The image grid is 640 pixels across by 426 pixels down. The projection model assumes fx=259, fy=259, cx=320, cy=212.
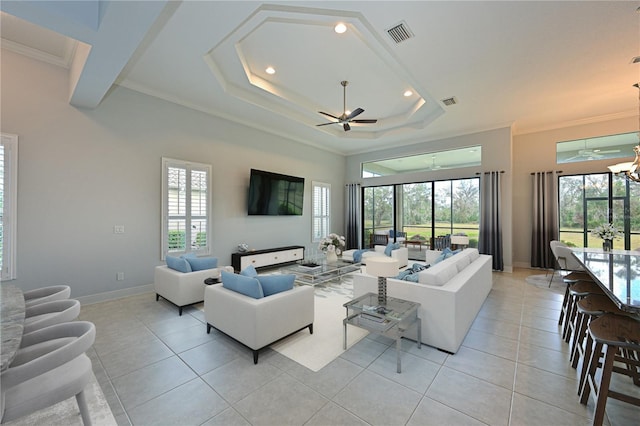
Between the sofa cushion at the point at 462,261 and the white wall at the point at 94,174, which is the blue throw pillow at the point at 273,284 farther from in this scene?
the white wall at the point at 94,174

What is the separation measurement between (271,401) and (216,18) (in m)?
3.92

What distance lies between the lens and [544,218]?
21.6 feet

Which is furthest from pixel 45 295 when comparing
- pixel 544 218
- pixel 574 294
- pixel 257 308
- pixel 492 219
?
pixel 544 218

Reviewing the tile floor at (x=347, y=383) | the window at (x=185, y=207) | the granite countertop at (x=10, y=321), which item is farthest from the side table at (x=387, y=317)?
the window at (x=185, y=207)

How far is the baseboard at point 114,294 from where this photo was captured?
407cm

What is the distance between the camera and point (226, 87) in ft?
15.5

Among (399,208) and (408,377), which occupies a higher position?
(399,208)

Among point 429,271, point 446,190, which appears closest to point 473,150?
point 446,190

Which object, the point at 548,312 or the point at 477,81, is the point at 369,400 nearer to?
the point at 548,312

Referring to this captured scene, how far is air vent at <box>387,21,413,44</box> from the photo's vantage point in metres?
3.13

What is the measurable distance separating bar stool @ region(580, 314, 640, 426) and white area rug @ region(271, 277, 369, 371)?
1880 millimetres

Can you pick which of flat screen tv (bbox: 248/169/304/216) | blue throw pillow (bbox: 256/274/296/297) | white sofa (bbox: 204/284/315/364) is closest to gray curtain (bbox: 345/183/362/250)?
flat screen tv (bbox: 248/169/304/216)

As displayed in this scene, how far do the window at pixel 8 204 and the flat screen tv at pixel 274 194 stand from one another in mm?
3648

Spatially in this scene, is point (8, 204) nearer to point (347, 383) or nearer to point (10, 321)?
point (10, 321)
